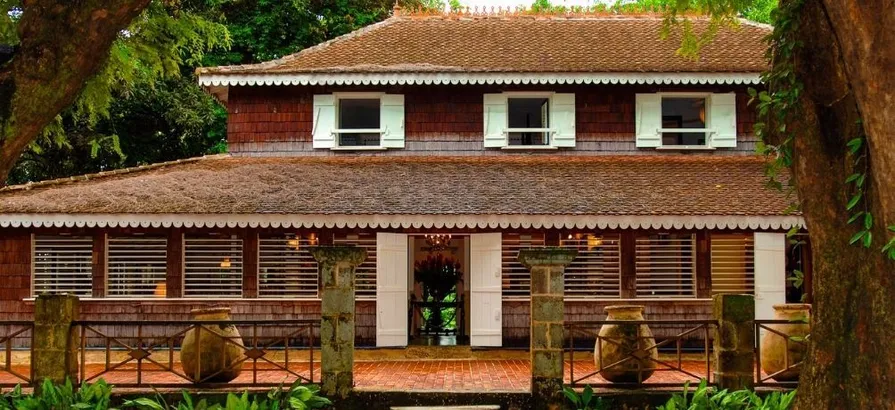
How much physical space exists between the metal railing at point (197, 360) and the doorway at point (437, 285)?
2.55m

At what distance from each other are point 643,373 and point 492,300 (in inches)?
173

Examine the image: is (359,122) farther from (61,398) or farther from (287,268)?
(61,398)

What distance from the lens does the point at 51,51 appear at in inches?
287

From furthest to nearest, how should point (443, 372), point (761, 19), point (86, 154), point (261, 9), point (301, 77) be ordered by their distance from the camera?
point (761, 19)
point (261, 9)
point (86, 154)
point (301, 77)
point (443, 372)

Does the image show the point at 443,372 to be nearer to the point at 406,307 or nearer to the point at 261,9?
the point at 406,307

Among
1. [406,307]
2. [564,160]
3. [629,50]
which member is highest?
[629,50]

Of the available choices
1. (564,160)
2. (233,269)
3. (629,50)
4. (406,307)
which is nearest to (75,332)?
(233,269)

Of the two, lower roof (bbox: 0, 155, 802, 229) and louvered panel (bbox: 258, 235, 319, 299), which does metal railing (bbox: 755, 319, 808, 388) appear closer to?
lower roof (bbox: 0, 155, 802, 229)

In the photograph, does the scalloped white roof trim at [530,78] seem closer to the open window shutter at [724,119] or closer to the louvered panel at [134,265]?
the open window shutter at [724,119]

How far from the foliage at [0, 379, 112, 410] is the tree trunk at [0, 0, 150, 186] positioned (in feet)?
9.38

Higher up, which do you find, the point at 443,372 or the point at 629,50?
the point at 629,50

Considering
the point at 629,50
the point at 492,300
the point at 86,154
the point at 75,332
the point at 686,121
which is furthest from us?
the point at 86,154

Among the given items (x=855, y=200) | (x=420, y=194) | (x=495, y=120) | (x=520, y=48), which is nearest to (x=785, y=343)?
(x=855, y=200)

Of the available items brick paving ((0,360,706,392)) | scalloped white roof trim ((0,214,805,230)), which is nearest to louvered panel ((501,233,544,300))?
brick paving ((0,360,706,392))
